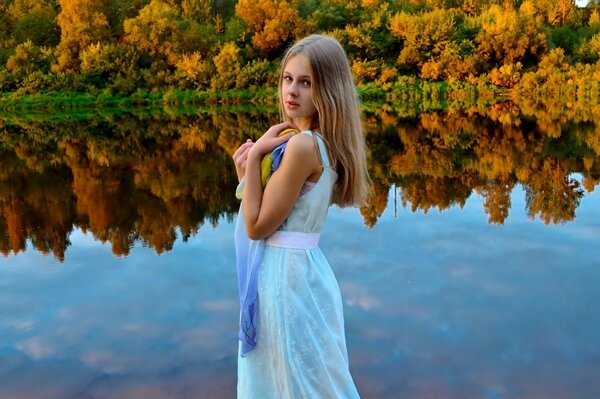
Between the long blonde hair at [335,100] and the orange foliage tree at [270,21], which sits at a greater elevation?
the orange foliage tree at [270,21]

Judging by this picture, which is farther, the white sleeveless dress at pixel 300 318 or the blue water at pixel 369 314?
the blue water at pixel 369 314

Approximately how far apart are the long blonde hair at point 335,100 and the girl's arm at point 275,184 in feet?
0.25

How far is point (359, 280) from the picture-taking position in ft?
14.3

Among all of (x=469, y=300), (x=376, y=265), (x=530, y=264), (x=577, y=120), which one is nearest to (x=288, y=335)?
(x=469, y=300)

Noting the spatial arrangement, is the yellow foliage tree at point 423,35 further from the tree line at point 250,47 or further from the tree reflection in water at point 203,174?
the tree reflection in water at point 203,174

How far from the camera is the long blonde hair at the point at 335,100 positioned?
1654mm

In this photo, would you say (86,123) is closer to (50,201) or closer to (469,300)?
(50,201)

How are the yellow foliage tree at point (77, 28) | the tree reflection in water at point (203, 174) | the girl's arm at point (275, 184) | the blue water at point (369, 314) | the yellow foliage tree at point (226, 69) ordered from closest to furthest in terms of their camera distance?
the girl's arm at point (275, 184) < the blue water at point (369, 314) < the tree reflection in water at point (203, 174) < the yellow foliage tree at point (226, 69) < the yellow foliage tree at point (77, 28)

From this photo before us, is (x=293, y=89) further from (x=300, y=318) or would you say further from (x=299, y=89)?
(x=300, y=318)

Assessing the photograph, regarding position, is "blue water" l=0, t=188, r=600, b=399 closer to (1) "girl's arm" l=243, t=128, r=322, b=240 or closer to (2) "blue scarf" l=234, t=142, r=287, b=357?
(2) "blue scarf" l=234, t=142, r=287, b=357

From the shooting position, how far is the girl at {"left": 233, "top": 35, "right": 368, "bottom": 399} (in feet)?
5.38

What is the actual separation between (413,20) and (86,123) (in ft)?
59.9

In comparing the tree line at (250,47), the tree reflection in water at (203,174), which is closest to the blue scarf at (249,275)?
the tree reflection in water at (203,174)

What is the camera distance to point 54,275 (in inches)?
187
